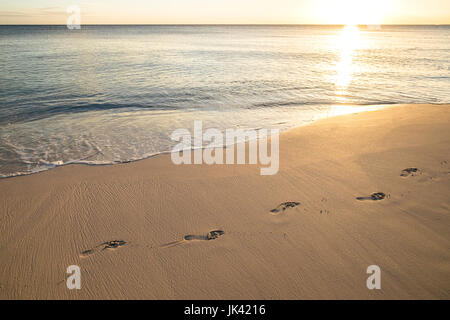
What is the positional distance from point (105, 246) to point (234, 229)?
186 cm

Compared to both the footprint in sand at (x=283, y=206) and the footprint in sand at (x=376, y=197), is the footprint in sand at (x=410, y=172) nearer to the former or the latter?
the footprint in sand at (x=376, y=197)

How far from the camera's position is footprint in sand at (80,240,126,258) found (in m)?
3.77

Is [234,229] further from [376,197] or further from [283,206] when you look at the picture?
[376,197]

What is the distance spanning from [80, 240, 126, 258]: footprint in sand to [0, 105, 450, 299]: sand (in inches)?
0.8

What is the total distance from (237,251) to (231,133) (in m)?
5.13

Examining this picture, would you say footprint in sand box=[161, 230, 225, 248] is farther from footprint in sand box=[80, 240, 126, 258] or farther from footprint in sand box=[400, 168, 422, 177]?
footprint in sand box=[400, 168, 422, 177]

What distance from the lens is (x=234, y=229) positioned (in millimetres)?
4180

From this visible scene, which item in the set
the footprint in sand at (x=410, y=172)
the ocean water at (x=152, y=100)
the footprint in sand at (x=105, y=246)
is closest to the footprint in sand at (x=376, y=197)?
the footprint in sand at (x=410, y=172)

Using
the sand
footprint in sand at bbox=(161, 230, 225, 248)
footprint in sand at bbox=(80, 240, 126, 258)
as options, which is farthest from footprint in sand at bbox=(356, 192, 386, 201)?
footprint in sand at bbox=(80, 240, 126, 258)

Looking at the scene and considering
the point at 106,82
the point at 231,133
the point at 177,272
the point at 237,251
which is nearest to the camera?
the point at 177,272

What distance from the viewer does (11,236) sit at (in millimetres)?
4148
